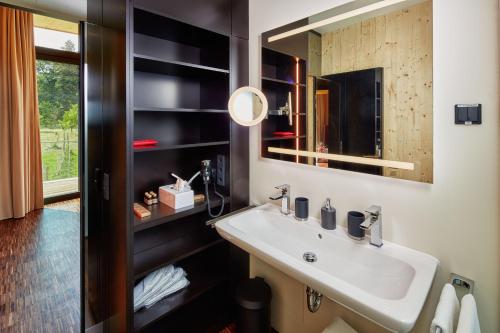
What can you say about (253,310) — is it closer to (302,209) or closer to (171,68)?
(302,209)

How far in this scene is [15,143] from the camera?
3484 millimetres

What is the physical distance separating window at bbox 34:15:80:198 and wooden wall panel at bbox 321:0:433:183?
11.9 feet

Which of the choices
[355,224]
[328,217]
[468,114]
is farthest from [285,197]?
[468,114]

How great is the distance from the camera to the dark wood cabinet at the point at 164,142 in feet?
4.45

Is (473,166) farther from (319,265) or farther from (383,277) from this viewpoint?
(319,265)

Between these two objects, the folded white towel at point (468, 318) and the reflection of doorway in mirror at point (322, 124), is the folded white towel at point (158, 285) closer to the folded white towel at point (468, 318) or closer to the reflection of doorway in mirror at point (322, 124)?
the reflection of doorway in mirror at point (322, 124)

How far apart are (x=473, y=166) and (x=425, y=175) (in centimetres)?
16

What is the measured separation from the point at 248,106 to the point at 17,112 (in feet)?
11.6

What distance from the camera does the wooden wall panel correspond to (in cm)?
106

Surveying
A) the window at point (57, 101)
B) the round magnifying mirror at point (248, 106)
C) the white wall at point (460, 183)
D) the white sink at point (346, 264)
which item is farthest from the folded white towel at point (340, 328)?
the window at point (57, 101)

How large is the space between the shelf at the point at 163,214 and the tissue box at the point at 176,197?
0.03 meters

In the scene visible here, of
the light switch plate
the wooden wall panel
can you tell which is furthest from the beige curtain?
the light switch plate

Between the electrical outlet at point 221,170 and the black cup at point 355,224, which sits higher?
the electrical outlet at point 221,170

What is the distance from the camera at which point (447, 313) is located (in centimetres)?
78
